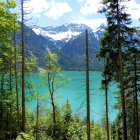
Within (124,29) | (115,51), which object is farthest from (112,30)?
(115,51)

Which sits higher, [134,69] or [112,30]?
[112,30]

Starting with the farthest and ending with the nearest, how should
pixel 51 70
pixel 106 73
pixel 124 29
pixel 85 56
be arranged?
pixel 51 70
pixel 106 73
pixel 124 29
pixel 85 56

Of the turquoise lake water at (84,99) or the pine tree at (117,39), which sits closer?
the pine tree at (117,39)

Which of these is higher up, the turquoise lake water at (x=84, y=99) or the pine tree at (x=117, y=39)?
the pine tree at (x=117, y=39)

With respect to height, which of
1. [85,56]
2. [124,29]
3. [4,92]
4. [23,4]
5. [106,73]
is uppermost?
[23,4]

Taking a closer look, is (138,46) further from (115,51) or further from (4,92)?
(4,92)

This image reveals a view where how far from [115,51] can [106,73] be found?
176cm

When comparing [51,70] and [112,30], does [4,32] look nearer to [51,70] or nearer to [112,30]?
[51,70]

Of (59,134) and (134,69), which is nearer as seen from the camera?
(134,69)

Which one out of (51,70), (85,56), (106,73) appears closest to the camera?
(85,56)

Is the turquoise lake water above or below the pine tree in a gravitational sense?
below

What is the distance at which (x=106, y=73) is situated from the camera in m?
10.2

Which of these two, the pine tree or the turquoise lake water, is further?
the turquoise lake water

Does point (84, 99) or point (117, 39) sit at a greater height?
point (117, 39)
